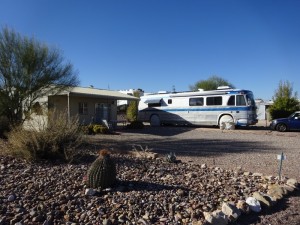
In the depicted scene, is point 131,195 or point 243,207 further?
point 131,195

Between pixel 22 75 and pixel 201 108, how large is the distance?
12.7m

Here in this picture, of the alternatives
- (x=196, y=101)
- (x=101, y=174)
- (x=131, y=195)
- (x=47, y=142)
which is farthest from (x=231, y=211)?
(x=196, y=101)

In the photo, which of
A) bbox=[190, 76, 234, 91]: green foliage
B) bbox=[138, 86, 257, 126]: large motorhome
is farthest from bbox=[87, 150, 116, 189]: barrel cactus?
bbox=[190, 76, 234, 91]: green foliage

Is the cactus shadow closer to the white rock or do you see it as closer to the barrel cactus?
the barrel cactus

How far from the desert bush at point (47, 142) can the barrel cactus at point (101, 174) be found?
1984mm

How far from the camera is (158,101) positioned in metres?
24.5

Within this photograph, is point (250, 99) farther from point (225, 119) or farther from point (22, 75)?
point (22, 75)

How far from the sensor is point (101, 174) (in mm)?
4883

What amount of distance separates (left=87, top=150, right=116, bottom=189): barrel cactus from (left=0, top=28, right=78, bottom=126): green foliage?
27.6 ft

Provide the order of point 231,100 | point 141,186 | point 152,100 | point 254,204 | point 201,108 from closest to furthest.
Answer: point 254,204, point 141,186, point 231,100, point 201,108, point 152,100

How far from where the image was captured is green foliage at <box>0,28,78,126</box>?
1275cm

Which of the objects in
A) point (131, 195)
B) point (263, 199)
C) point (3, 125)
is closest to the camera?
point (131, 195)

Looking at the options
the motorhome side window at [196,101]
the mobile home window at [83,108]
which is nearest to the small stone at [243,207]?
the mobile home window at [83,108]

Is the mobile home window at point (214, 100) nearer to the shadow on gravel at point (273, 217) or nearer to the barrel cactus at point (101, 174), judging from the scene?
the shadow on gravel at point (273, 217)
